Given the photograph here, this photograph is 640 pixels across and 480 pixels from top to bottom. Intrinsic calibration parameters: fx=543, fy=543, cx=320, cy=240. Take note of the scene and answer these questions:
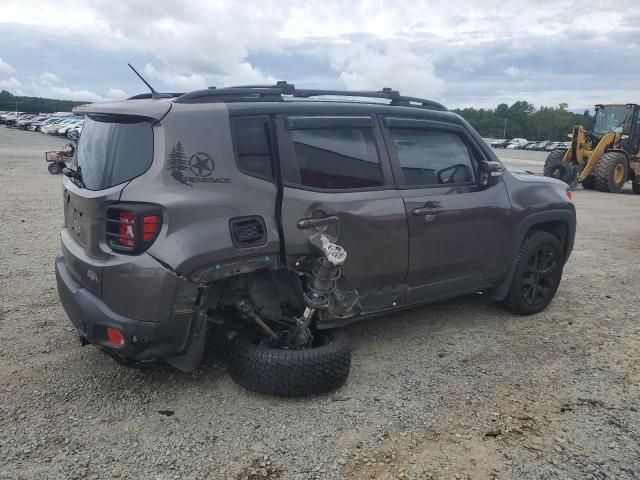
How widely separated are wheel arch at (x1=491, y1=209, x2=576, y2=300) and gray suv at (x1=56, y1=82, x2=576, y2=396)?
0.38 meters

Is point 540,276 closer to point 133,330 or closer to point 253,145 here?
point 253,145

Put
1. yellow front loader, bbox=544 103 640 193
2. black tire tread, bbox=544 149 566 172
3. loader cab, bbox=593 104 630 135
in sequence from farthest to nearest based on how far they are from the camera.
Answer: black tire tread, bbox=544 149 566 172 → loader cab, bbox=593 104 630 135 → yellow front loader, bbox=544 103 640 193

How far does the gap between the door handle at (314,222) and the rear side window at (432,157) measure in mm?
759

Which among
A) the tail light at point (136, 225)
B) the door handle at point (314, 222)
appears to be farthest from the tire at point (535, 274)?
the tail light at point (136, 225)

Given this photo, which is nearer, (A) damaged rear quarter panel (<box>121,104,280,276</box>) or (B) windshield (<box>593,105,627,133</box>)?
(A) damaged rear quarter panel (<box>121,104,280,276</box>)

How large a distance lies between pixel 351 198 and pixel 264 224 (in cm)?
67

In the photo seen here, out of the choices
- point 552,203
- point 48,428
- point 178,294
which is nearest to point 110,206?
point 178,294

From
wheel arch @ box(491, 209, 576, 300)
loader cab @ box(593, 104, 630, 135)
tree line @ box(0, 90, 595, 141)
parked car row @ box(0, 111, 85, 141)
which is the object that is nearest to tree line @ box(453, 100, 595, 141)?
tree line @ box(0, 90, 595, 141)

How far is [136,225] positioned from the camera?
9.77 ft

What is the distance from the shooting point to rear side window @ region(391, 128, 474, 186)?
13.1ft

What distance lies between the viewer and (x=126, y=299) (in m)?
3.04

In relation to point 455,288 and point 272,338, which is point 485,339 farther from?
point 272,338

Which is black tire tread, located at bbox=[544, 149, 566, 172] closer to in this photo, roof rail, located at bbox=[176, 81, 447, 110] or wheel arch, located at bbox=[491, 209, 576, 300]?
wheel arch, located at bbox=[491, 209, 576, 300]

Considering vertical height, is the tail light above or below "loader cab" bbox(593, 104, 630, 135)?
below
